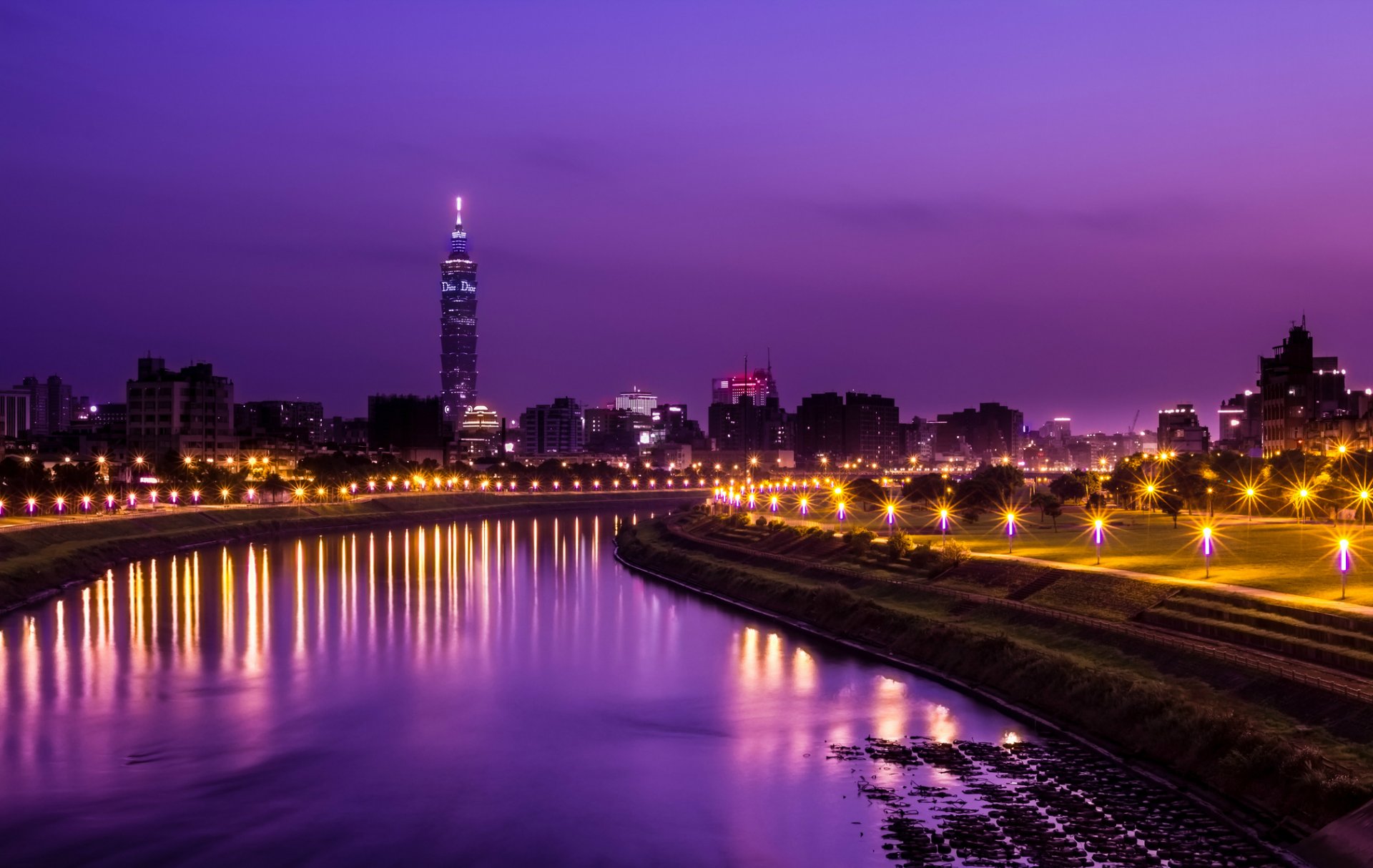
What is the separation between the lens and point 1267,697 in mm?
30016

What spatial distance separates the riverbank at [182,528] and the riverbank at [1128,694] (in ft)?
120

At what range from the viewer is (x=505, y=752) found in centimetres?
3472

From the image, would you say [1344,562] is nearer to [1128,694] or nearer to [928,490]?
[1128,694]

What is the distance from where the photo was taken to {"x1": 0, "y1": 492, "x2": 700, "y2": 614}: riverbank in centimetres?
6531

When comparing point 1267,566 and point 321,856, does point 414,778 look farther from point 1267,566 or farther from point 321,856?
point 1267,566

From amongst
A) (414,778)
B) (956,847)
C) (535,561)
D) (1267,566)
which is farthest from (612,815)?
(535,561)

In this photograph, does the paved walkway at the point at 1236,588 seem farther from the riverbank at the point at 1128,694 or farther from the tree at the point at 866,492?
the tree at the point at 866,492

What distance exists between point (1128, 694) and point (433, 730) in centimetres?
1850

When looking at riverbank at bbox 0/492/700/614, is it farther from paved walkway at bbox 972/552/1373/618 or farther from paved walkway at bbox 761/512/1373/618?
paved walkway at bbox 972/552/1373/618

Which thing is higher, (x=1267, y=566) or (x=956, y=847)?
(x=1267, y=566)

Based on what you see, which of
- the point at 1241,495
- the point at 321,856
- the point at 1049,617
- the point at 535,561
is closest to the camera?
the point at 321,856

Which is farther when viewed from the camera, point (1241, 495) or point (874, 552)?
point (1241, 495)

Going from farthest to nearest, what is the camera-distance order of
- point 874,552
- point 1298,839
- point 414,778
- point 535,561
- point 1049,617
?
1. point 535,561
2. point 874,552
3. point 1049,617
4. point 414,778
5. point 1298,839

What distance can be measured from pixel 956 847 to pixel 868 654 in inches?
857
